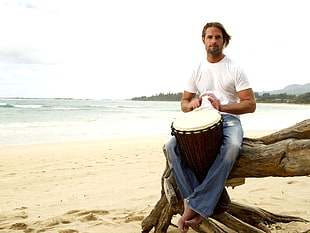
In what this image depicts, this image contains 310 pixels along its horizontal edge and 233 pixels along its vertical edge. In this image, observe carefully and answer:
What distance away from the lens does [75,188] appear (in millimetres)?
5043

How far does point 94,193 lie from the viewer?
4.78m

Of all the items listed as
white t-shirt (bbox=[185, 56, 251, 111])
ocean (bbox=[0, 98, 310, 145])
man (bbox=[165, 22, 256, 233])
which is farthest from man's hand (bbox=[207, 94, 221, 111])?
ocean (bbox=[0, 98, 310, 145])

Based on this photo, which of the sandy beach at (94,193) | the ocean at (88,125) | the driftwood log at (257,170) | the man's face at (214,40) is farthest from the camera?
the ocean at (88,125)

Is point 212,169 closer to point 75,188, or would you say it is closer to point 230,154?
point 230,154

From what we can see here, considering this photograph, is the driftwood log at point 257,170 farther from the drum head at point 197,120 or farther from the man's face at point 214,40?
the man's face at point 214,40

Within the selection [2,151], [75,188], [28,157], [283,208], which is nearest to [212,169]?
[283,208]

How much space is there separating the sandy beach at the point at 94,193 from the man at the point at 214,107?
90cm

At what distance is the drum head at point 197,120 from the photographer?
267cm

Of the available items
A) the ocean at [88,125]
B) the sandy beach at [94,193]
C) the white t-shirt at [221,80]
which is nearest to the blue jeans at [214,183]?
the white t-shirt at [221,80]

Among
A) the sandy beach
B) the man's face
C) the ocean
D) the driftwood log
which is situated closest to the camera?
the driftwood log

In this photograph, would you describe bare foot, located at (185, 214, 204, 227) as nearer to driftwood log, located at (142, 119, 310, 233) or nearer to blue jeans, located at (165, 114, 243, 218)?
blue jeans, located at (165, 114, 243, 218)

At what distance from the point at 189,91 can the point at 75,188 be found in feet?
8.82

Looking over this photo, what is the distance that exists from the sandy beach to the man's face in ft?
6.17

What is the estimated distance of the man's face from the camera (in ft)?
10.3
